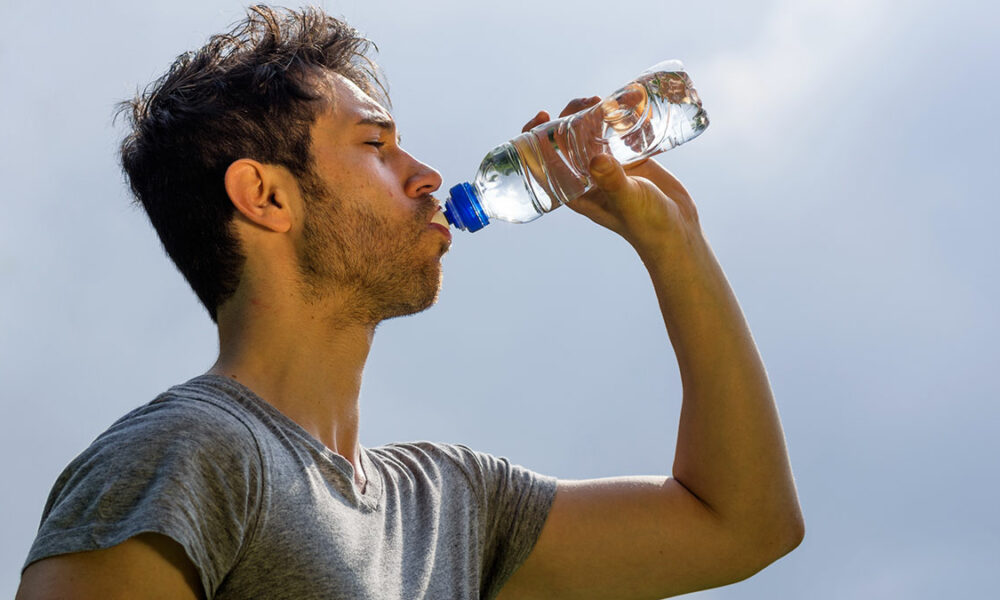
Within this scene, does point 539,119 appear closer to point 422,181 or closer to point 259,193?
point 422,181

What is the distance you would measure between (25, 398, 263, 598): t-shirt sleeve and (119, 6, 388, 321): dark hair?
55cm

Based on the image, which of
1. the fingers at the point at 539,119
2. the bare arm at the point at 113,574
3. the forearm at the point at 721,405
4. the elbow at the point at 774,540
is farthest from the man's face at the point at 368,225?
the elbow at the point at 774,540

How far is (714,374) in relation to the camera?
2037mm

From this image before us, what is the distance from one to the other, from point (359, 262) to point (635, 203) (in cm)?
56

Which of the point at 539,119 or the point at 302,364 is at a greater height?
the point at 539,119

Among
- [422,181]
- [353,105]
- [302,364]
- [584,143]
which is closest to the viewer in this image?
[302,364]

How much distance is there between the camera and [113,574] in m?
1.24

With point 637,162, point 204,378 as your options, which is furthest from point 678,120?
point 204,378

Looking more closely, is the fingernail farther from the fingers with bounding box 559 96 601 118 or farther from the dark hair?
the dark hair

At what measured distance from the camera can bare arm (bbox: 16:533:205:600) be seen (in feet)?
4.01

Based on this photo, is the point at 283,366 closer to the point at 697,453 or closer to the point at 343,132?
the point at 343,132

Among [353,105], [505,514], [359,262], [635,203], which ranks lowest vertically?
[505,514]

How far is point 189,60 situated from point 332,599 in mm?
1330

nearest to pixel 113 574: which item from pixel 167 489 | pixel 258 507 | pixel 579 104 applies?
pixel 167 489
